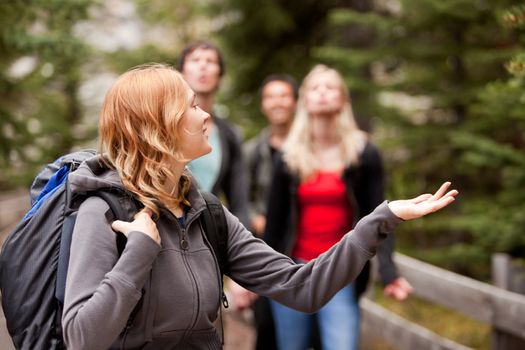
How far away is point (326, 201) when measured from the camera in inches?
185

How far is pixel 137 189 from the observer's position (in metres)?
2.52

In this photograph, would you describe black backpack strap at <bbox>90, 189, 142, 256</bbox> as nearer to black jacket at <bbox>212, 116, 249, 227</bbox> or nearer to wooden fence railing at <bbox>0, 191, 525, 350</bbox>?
black jacket at <bbox>212, 116, 249, 227</bbox>

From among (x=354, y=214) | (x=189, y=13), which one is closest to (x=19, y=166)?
(x=189, y=13)

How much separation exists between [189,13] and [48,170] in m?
8.74

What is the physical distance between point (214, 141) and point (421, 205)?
108 inches

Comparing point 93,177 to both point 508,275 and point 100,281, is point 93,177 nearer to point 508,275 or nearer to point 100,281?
point 100,281

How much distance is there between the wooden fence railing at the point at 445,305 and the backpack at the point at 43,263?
3.52 meters

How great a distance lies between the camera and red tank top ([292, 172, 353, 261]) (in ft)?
15.3

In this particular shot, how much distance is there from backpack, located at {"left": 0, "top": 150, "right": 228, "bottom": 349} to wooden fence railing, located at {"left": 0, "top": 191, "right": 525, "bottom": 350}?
352 cm

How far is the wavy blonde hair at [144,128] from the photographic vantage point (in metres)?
2.54

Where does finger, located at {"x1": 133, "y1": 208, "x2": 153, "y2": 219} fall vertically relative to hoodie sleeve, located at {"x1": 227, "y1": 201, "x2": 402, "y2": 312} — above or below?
above

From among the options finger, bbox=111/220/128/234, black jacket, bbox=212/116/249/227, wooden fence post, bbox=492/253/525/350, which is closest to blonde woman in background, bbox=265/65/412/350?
black jacket, bbox=212/116/249/227

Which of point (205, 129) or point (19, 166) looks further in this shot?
point (19, 166)

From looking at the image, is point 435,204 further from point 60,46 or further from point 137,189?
point 60,46
